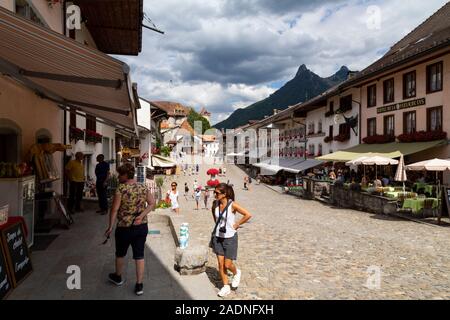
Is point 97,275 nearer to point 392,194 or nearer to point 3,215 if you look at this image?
point 3,215

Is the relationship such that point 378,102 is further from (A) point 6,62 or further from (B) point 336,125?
(A) point 6,62

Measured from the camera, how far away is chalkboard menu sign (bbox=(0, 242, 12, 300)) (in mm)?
4527

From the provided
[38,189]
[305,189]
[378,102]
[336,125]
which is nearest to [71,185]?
[38,189]

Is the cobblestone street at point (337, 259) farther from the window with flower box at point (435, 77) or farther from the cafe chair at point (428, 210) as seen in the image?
the window with flower box at point (435, 77)

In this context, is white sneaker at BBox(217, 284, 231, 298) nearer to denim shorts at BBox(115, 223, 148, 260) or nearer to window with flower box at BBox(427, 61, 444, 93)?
denim shorts at BBox(115, 223, 148, 260)

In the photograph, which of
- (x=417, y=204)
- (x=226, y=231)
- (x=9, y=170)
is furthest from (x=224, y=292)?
(x=417, y=204)

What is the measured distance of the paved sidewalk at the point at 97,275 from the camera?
191 inches

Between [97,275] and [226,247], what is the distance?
200 centimetres

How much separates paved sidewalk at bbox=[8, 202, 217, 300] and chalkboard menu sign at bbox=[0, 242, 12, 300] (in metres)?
0.11

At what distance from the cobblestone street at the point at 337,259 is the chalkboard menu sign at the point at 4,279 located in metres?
2.81

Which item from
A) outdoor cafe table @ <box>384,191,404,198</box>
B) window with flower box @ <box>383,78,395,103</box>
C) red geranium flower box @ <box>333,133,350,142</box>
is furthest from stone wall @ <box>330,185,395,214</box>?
red geranium flower box @ <box>333,133,350,142</box>

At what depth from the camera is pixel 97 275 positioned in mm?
5582

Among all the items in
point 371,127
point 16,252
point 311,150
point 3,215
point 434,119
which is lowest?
point 16,252

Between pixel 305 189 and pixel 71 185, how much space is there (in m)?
17.3
